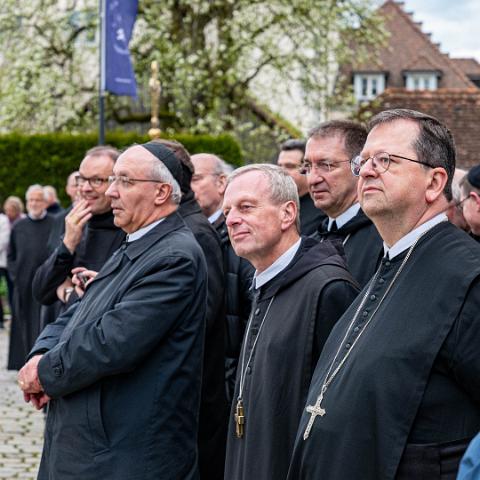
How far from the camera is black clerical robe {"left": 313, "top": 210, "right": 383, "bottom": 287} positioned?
466 centimetres

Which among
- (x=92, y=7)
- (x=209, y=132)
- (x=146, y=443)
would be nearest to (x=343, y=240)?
(x=146, y=443)

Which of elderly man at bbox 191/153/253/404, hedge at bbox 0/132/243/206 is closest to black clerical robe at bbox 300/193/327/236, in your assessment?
elderly man at bbox 191/153/253/404

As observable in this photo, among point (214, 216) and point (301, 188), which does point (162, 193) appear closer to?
point (301, 188)

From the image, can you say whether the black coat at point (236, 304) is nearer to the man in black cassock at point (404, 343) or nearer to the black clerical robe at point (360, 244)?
the black clerical robe at point (360, 244)

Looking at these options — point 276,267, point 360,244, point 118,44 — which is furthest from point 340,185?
point 118,44

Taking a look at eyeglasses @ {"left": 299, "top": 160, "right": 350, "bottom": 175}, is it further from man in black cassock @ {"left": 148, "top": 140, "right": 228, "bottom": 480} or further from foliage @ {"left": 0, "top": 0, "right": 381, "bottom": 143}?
foliage @ {"left": 0, "top": 0, "right": 381, "bottom": 143}

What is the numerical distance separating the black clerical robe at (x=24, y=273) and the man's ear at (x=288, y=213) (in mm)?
6815

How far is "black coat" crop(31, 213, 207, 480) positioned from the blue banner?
8920 millimetres

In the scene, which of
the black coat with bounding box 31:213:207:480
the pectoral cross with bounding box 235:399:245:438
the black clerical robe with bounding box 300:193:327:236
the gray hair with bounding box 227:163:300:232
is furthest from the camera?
the black clerical robe with bounding box 300:193:327:236

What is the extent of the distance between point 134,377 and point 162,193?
0.92 meters

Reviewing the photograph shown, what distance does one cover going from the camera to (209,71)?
2312 cm

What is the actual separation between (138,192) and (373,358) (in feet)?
6.21

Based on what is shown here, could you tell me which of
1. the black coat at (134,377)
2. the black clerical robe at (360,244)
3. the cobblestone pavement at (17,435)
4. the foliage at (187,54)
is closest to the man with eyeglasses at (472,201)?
the black clerical robe at (360,244)

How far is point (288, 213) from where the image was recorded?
14.1 feet
